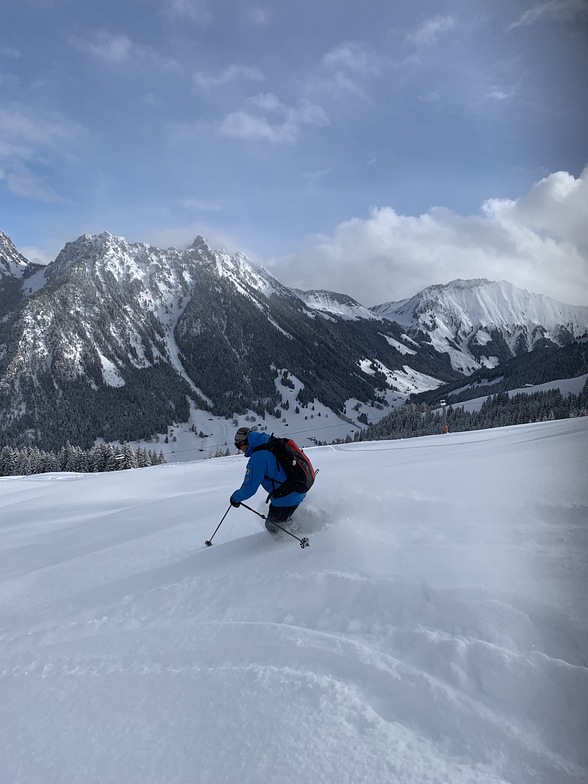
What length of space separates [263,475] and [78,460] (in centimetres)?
8924

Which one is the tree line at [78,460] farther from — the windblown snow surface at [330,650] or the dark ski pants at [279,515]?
the windblown snow surface at [330,650]

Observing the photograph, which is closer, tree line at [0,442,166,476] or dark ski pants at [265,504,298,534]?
dark ski pants at [265,504,298,534]

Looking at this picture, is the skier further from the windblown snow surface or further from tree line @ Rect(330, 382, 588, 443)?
tree line @ Rect(330, 382, 588, 443)

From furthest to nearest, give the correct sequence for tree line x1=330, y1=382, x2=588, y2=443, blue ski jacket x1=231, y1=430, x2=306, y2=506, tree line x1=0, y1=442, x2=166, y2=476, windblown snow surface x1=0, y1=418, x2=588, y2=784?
tree line x1=330, y1=382, x2=588, y2=443, tree line x1=0, y1=442, x2=166, y2=476, blue ski jacket x1=231, y1=430, x2=306, y2=506, windblown snow surface x1=0, y1=418, x2=588, y2=784

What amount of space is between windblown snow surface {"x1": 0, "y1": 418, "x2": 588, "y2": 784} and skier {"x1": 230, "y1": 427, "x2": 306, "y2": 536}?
37 centimetres

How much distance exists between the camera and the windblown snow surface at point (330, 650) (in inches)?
112

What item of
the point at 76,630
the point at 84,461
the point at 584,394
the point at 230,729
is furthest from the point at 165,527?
the point at 584,394

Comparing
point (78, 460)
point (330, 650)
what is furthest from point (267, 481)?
point (78, 460)

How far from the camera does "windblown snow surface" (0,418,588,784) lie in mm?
2840

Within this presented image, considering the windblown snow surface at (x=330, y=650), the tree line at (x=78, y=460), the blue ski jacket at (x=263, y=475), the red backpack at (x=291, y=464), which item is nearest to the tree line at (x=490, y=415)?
the tree line at (x=78, y=460)

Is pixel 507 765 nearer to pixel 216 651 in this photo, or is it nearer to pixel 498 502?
pixel 216 651

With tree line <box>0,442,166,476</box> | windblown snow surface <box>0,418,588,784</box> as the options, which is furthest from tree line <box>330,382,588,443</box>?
windblown snow surface <box>0,418,588,784</box>

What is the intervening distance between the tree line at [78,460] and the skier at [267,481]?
74175 mm

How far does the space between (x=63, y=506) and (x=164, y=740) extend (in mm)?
12666
